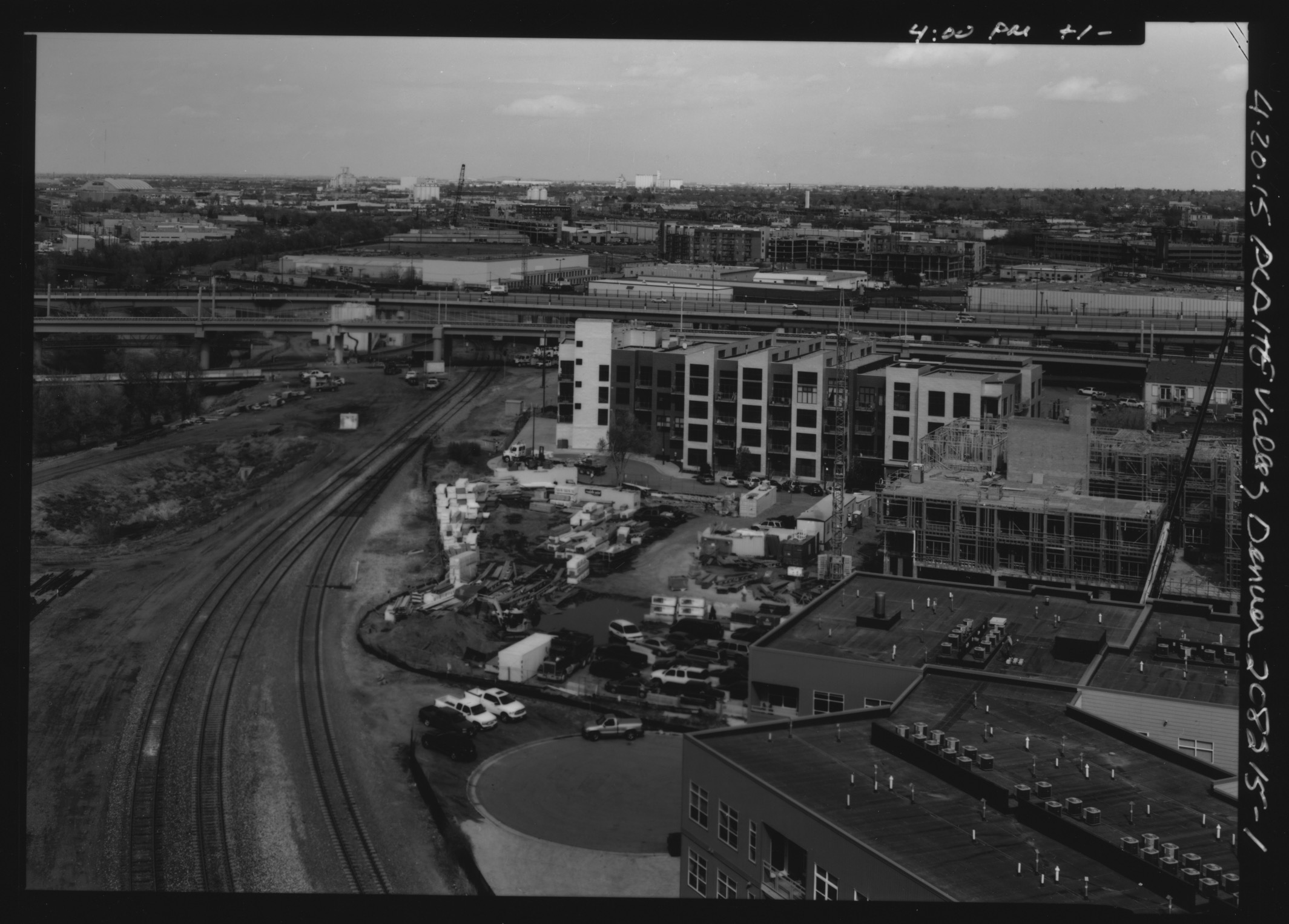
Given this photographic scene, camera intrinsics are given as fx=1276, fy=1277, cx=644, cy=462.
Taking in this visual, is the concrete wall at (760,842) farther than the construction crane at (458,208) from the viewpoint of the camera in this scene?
No

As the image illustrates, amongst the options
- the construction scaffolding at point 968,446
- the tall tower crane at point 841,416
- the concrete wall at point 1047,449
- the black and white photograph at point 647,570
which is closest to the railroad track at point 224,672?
the black and white photograph at point 647,570

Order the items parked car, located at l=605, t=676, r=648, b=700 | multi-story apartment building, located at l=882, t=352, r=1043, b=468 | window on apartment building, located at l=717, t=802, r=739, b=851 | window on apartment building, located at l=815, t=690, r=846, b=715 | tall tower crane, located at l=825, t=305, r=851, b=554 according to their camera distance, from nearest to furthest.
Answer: window on apartment building, located at l=717, t=802, r=739, b=851 < window on apartment building, located at l=815, t=690, r=846, b=715 < parked car, located at l=605, t=676, r=648, b=700 < multi-story apartment building, located at l=882, t=352, r=1043, b=468 < tall tower crane, located at l=825, t=305, r=851, b=554

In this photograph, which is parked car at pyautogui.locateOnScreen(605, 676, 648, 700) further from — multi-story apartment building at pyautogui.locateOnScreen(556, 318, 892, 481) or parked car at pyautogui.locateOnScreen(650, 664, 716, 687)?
multi-story apartment building at pyautogui.locateOnScreen(556, 318, 892, 481)

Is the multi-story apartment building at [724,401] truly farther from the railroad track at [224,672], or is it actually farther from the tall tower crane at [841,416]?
the railroad track at [224,672]

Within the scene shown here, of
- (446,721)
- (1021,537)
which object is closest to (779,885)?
(446,721)

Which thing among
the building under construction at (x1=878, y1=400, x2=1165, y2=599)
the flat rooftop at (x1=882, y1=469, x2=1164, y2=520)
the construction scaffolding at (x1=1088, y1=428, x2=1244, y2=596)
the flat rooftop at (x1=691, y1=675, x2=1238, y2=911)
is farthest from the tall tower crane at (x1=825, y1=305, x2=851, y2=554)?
the flat rooftop at (x1=691, y1=675, x2=1238, y2=911)
